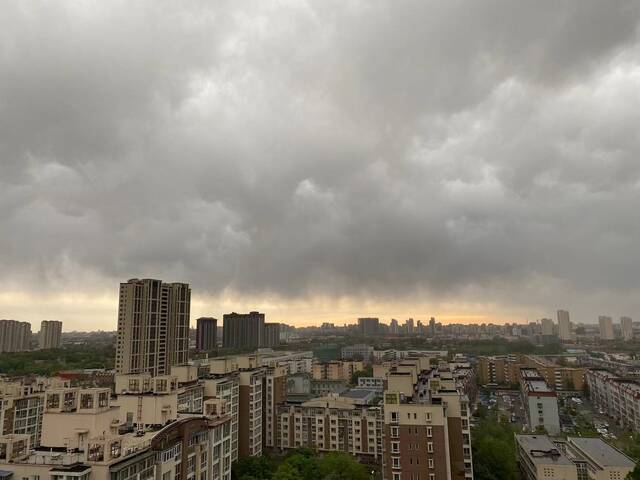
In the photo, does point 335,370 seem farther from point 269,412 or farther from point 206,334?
point 206,334

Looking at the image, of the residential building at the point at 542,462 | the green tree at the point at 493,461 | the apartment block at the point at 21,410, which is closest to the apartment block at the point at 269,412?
the apartment block at the point at 21,410

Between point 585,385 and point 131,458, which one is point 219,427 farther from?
point 585,385

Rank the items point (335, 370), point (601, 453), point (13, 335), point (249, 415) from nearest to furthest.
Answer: point (601, 453), point (249, 415), point (335, 370), point (13, 335)

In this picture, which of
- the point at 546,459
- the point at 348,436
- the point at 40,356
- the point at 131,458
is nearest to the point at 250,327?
the point at 40,356

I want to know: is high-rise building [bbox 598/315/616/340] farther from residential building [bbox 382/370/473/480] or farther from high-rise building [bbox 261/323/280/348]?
residential building [bbox 382/370/473/480]

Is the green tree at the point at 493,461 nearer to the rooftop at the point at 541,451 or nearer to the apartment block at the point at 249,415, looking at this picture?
the rooftop at the point at 541,451

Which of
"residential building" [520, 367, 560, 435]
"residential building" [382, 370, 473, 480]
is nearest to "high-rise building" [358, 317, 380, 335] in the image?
"residential building" [520, 367, 560, 435]

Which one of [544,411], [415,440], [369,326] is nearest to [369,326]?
[369,326]
